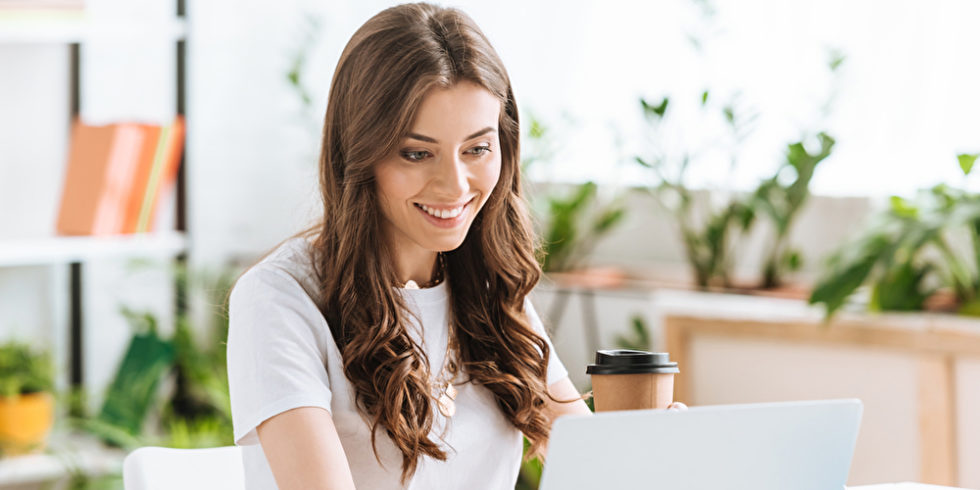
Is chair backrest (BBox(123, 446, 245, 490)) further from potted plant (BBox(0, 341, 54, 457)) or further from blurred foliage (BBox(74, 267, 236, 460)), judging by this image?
potted plant (BBox(0, 341, 54, 457))

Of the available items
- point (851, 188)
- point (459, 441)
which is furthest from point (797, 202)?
point (459, 441)

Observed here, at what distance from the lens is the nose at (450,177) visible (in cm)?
136

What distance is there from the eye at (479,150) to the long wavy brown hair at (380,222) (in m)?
0.07

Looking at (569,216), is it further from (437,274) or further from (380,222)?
(380,222)

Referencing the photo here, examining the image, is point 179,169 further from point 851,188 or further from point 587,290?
point 851,188

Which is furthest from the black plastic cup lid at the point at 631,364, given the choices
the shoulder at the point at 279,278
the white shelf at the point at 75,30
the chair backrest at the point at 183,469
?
the white shelf at the point at 75,30

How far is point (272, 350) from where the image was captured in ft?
4.32

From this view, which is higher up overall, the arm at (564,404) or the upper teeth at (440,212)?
the upper teeth at (440,212)

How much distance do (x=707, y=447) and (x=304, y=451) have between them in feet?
1.48

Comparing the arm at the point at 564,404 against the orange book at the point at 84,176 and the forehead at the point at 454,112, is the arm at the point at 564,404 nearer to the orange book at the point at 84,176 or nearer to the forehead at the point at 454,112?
the forehead at the point at 454,112

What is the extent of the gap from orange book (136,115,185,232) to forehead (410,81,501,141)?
189 centimetres

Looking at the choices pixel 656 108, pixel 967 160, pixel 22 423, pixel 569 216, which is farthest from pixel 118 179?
pixel 967 160

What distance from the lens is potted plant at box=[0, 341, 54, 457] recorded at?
2.87 m

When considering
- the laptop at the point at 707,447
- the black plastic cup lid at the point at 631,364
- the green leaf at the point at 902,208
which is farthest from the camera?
the green leaf at the point at 902,208
